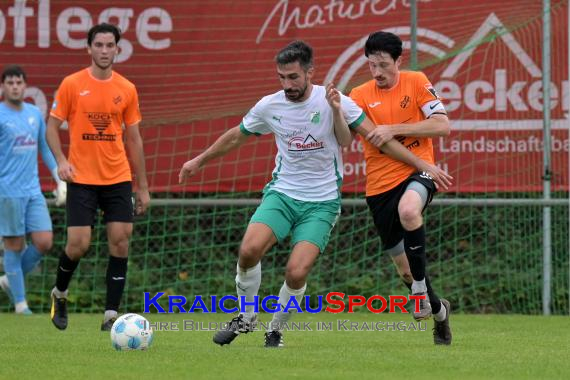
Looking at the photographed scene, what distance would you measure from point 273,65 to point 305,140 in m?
4.74

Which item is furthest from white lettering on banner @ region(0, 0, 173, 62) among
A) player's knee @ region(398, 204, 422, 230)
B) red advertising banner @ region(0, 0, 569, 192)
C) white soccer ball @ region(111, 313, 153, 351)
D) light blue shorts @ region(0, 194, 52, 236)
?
white soccer ball @ region(111, 313, 153, 351)

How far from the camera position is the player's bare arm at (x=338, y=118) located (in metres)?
7.46

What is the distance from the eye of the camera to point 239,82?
1240cm

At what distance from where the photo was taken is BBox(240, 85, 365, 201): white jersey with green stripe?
25.4 ft

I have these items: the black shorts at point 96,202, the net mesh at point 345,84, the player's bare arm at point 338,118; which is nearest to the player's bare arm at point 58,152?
the black shorts at point 96,202

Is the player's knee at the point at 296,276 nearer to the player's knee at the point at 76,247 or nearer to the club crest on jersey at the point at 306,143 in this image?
the club crest on jersey at the point at 306,143

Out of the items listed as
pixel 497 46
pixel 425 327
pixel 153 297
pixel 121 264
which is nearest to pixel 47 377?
pixel 121 264

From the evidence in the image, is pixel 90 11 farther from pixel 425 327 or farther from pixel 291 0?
pixel 425 327

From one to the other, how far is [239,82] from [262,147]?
71cm

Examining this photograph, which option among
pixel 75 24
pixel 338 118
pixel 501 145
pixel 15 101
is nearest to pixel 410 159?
pixel 338 118

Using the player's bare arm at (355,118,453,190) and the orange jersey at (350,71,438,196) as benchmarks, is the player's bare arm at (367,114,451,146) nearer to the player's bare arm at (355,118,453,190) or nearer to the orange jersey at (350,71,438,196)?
the player's bare arm at (355,118,453,190)

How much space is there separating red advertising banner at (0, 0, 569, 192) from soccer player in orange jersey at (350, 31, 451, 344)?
382cm

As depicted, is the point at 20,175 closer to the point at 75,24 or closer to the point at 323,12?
the point at 75,24

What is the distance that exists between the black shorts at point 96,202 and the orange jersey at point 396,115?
2042mm
